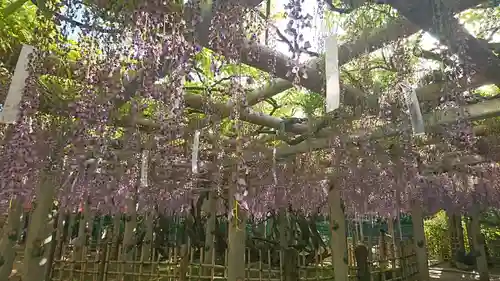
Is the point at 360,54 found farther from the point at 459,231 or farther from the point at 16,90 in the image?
the point at 459,231

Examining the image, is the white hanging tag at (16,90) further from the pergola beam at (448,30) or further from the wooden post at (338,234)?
the wooden post at (338,234)

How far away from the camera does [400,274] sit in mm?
7656

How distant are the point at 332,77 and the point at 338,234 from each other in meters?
4.11

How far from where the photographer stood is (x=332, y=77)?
173cm

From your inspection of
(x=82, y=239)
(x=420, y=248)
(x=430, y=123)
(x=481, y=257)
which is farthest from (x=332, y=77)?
(x=82, y=239)

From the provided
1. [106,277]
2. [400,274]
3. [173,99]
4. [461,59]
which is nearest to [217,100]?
[173,99]

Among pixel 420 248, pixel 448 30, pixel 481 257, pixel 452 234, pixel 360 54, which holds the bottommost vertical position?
pixel 481 257

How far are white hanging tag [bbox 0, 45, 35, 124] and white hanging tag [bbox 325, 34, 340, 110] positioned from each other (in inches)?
61.3

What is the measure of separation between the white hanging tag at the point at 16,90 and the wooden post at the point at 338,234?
448 cm

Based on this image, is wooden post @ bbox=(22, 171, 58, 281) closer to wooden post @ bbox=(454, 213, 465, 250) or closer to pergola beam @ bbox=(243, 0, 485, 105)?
pergola beam @ bbox=(243, 0, 485, 105)

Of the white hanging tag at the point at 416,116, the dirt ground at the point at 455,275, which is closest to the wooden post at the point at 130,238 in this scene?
the white hanging tag at the point at 416,116

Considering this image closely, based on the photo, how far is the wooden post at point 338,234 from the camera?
204 inches

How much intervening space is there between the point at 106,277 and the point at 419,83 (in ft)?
18.4

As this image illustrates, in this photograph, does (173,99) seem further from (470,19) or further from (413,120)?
(470,19)
